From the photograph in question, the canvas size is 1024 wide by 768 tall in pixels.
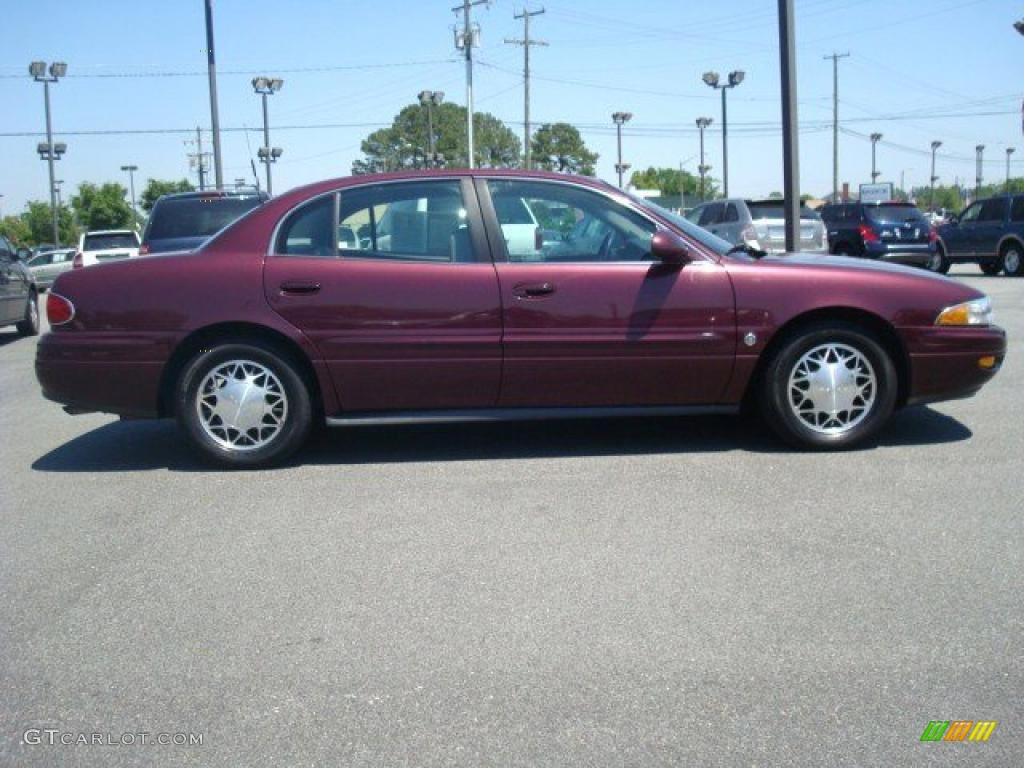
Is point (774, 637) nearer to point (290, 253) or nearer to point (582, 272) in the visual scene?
point (582, 272)

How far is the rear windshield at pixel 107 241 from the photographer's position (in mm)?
23844

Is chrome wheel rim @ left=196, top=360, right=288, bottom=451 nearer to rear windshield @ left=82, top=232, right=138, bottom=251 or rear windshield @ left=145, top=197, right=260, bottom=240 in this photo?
rear windshield @ left=145, top=197, right=260, bottom=240

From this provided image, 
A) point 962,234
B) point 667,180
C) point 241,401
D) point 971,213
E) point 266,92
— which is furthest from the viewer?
point 667,180

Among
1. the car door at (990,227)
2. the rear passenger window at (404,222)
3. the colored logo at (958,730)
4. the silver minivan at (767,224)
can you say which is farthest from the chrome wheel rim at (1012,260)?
the colored logo at (958,730)

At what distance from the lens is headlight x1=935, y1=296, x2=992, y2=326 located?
19.3 feet

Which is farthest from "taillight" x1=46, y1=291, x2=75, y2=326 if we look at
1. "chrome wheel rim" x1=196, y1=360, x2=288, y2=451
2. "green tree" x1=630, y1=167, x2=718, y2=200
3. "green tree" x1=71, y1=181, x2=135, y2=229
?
"green tree" x1=630, y1=167, x2=718, y2=200

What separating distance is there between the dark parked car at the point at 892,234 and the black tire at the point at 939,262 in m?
0.15

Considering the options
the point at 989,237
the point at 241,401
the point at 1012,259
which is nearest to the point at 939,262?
the point at 989,237

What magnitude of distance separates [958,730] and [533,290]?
129 inches

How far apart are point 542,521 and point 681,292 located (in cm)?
160

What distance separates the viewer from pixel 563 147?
356 feet

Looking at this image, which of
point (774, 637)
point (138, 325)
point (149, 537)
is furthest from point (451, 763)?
point (138, 325)

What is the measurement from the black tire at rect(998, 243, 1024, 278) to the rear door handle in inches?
764

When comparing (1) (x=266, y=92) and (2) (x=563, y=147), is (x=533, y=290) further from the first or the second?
(2) (x=563, y=147)
